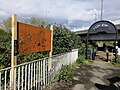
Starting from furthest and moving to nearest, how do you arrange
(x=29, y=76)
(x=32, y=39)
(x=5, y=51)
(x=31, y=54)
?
1. (x=31, y=54)
2. (x=32, y=39)
3. (x=5, y=51)
4. (x=29, y=76)

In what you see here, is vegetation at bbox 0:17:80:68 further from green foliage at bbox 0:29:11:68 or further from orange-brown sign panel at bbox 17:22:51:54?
orange-brown sign panel at bbox 17:22:51:54

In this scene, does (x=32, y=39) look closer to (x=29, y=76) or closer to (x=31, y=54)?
(x=31, y=54)

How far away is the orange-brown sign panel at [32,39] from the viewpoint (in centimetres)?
529

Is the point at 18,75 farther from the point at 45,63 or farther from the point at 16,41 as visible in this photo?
the point at 45,63

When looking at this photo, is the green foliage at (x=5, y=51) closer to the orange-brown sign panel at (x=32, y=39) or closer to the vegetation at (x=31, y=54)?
the vegetation at (x=31, y=54)

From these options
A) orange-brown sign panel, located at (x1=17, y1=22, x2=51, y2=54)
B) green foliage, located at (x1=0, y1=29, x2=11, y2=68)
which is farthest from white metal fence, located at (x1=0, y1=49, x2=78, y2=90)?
green foliage, located at (x1=0, y1=29, x2=11, y2=68)

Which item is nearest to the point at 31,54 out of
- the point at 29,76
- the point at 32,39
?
the point at 32,39

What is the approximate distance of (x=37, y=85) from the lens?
Answer: 6.05m

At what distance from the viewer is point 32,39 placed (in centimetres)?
613

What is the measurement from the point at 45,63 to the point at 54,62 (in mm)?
1120

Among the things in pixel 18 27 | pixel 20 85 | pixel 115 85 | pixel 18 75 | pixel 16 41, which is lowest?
pixel 115 85

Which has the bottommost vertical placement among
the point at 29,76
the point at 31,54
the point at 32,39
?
the point at 29,76

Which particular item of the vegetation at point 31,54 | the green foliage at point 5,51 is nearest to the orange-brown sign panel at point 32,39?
the vegetation at point 31,54

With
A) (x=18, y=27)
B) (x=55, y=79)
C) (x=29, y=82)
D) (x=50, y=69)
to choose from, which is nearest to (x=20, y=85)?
(x=29, y=82)
